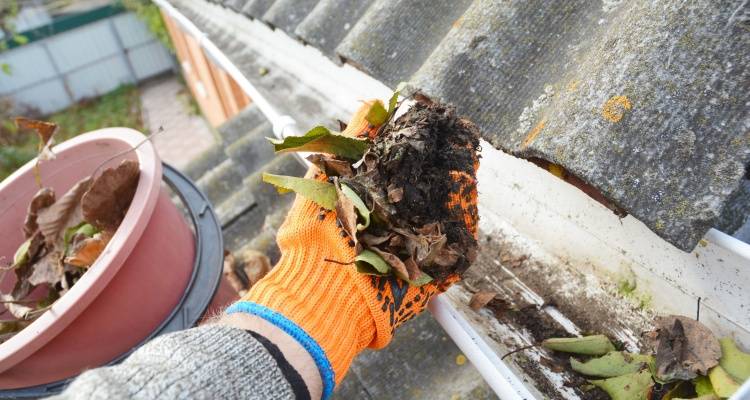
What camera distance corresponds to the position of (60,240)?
150 cm

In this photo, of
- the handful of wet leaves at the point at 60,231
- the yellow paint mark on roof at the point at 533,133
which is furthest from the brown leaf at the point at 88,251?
the yellow paint mark on roof at the point at 533,133

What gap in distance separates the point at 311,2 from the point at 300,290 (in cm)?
153

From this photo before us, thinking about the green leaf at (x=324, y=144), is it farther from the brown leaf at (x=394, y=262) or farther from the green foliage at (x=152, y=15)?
the green foliage at (x=152, y=15)

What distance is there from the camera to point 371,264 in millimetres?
928

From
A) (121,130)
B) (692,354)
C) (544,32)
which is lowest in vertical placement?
(121,130)

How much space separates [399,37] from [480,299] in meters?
0.79

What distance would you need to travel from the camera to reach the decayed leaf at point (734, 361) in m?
0.85

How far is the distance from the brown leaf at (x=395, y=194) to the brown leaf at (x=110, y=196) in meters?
0.90

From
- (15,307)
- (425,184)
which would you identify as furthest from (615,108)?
(15,307)

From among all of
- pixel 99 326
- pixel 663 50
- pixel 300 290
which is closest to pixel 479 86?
pixel 663 50

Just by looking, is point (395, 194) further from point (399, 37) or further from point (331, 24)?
point (331, 24)

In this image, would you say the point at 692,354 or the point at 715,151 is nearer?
the point at 715,151

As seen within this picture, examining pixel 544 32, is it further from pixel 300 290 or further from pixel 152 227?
pixel 152 227

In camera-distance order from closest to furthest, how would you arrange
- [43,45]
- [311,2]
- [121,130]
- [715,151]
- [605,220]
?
[715,151] → [605,220] → [121,130] → [311,2] → [43,45]
